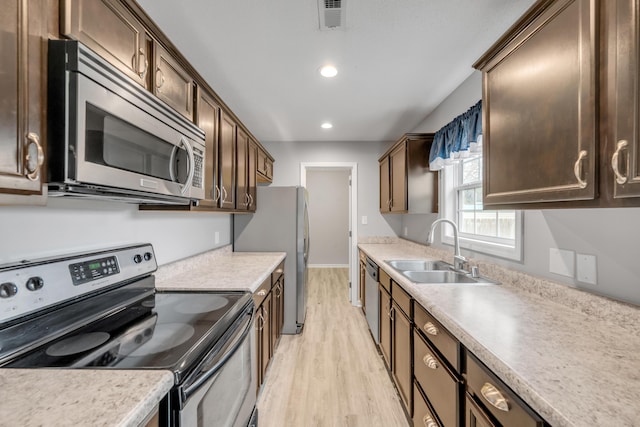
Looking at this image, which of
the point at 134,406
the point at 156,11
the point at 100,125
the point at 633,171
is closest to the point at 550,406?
the point at 633,171

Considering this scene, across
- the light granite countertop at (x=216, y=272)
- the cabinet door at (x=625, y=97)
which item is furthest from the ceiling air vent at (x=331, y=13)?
the light granite countertop at (x=216, y=272)

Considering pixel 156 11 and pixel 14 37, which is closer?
pixel 14 37

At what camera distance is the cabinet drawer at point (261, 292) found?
73.8 inches

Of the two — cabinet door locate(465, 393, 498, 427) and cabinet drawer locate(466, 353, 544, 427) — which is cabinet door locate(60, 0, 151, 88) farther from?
cabinet door locate(465, 393, 498, 427)

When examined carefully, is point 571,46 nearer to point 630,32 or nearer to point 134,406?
point 630,32

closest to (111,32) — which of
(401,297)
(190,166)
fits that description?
(190,166)

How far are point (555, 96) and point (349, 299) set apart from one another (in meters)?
3.80

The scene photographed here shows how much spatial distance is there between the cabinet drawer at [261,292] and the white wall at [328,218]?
464 cm

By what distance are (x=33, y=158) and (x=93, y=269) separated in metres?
0.59

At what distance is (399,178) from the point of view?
3.14m

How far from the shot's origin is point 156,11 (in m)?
1.55

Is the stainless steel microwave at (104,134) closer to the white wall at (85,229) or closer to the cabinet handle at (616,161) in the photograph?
the white wall at (85,229)

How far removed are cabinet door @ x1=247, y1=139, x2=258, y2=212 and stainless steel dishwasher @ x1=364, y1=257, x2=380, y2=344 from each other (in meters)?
1.39

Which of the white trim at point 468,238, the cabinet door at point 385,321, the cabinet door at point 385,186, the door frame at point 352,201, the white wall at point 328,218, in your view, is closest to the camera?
the white trim at point 468,238
